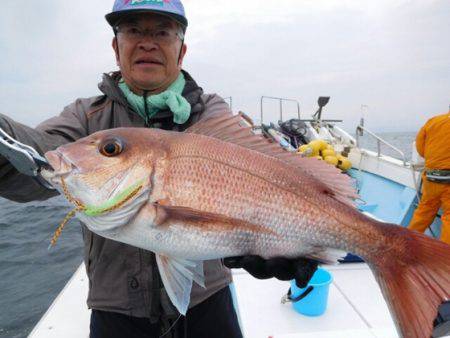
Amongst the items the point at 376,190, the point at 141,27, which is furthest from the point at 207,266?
the point at 376,190

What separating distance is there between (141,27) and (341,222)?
62.5 inches

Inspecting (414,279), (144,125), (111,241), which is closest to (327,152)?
(144,125)

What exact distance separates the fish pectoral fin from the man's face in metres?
1.08

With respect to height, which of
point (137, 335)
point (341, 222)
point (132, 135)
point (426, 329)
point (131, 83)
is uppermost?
point (131, 83)

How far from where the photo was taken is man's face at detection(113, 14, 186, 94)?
2074mm

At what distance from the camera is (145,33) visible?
82.1 inches

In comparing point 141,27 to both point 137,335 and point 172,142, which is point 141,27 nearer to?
point 172,142

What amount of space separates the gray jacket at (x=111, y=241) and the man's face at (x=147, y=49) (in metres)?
0.16

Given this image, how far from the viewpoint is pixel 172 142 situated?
1.68 metres

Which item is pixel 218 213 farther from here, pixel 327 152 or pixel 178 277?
pixel 327 152

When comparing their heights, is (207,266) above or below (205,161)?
below

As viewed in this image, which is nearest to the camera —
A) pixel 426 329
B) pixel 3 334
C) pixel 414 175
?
pixel 426 329

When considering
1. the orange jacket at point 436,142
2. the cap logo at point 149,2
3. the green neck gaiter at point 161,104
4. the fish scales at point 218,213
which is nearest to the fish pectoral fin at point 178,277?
the fish scales at point 218,213

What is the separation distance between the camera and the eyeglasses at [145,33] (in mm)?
2082
